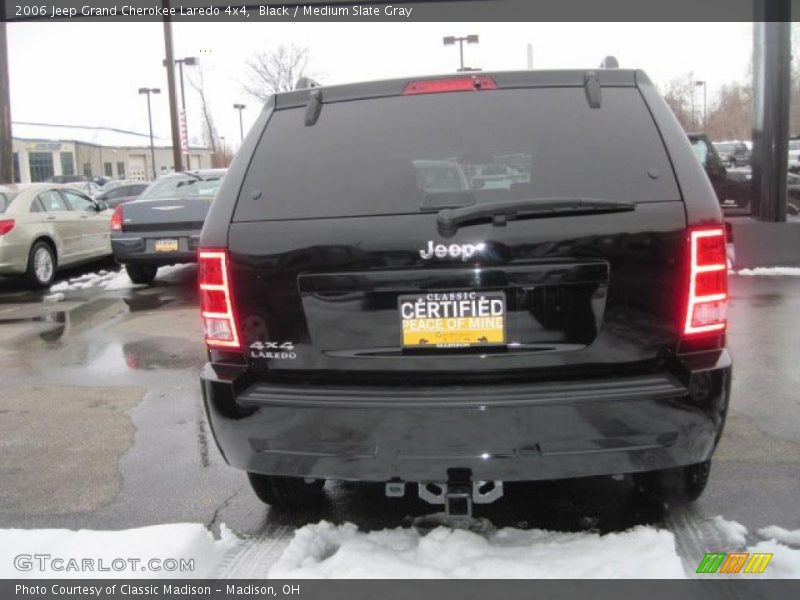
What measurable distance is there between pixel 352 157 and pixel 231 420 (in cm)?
108

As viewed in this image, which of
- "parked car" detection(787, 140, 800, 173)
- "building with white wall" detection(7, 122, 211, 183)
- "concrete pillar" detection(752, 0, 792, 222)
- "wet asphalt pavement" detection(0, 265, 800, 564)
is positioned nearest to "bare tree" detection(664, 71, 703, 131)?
"parked car" detection(787, 140, 800, 173)

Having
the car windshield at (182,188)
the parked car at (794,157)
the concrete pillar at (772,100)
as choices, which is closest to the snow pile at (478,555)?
the car windshield at (182,188)

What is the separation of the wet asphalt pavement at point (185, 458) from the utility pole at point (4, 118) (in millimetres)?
8768

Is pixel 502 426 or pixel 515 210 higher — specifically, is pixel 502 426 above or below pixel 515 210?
below

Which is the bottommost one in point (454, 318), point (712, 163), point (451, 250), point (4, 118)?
point (454, 318)

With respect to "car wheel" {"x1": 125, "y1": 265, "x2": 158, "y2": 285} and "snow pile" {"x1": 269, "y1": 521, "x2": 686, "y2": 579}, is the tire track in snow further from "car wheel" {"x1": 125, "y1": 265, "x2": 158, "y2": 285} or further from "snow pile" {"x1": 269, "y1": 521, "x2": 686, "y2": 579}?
"car wheel" {"x1": 125, "y1": 265, "x2": 158, "y2": 285}

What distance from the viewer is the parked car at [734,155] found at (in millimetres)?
25469

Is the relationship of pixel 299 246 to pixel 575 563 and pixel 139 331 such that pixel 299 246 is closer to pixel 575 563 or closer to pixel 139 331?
pixel 575 563

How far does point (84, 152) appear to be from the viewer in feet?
253

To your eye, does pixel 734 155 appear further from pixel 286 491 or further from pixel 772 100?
pixel 286 491

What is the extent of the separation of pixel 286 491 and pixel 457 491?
3.53 feet

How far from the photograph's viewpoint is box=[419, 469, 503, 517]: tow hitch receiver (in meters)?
2.65

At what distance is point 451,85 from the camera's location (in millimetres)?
3041

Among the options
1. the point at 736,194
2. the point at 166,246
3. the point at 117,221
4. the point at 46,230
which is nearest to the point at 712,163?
the point at 736,194
